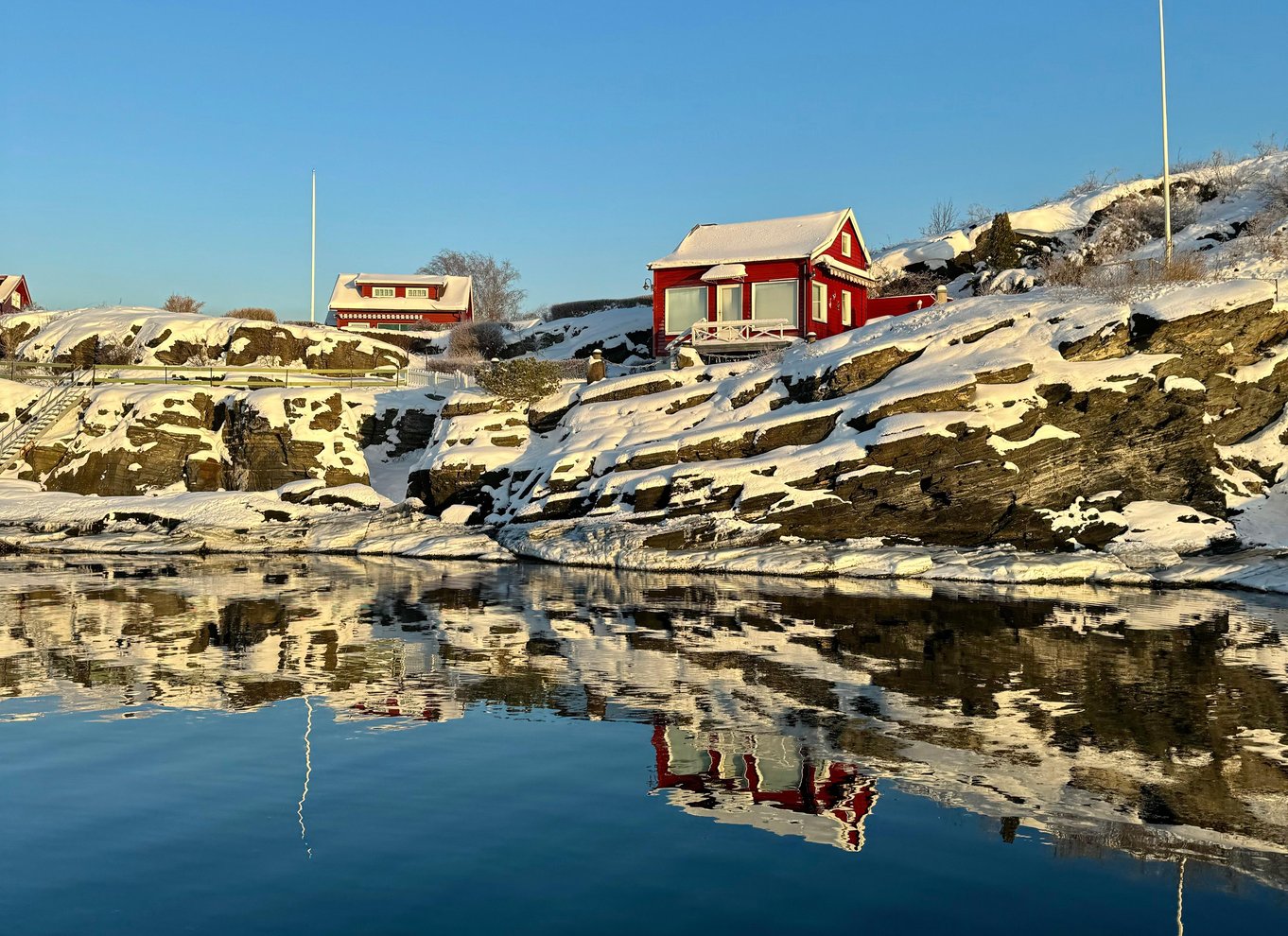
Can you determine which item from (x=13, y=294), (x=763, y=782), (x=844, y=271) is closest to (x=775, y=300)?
(x=844, y=271)

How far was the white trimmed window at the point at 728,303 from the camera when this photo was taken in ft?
159

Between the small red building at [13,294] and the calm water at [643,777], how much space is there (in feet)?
256

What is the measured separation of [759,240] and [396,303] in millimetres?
38688

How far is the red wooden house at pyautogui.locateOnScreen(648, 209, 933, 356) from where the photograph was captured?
46969 mm

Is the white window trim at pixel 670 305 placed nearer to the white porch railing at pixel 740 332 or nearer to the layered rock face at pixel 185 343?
the white porch railing at pixel 740 332

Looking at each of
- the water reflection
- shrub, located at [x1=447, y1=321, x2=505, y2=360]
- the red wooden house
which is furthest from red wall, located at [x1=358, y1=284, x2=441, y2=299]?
the water reflection

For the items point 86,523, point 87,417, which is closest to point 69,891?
point 86,523

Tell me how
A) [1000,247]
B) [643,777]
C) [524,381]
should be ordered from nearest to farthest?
[643,777] < [524,381] < [1000,247]

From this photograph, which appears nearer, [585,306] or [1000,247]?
[1000,247]

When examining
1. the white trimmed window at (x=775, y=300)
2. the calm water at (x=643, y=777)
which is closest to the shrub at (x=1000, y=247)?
the white trimmed window at (x=775, y=300)

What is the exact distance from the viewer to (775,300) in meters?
47.7

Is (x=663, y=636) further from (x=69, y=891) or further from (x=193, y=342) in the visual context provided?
(x=193, y=342)

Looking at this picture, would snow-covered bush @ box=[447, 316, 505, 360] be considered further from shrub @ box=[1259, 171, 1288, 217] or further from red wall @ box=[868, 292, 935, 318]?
shrub @ box=[1259, 171, 1288, 217]

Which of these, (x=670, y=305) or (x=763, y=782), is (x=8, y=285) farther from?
(x=763, y=782)
